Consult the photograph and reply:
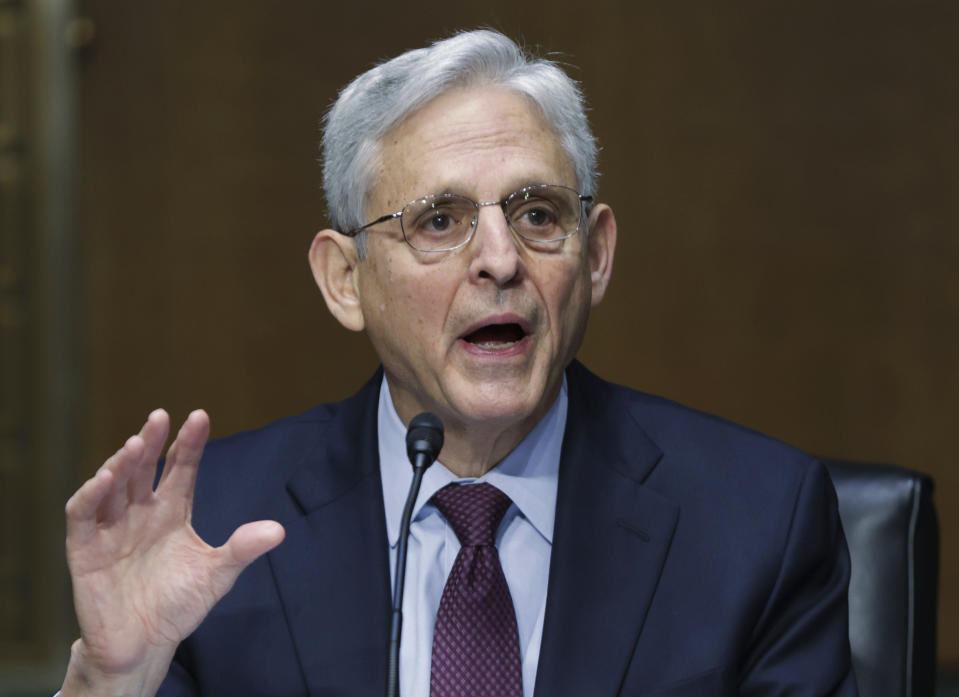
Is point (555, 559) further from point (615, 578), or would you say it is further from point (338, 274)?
point (338, 274)

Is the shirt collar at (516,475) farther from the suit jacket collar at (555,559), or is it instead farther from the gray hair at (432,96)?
the gray hair at (432,96)

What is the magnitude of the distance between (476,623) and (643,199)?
6.29 feet

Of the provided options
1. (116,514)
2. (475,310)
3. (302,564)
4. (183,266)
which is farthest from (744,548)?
(183,266)

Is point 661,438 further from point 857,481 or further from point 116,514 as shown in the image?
point 116,514

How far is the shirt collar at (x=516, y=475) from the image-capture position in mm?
1570

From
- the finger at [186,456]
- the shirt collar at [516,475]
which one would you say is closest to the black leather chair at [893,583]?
the shirt collar at [516,475]

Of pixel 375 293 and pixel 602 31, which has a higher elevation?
pixel 602 31

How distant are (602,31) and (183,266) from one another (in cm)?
126

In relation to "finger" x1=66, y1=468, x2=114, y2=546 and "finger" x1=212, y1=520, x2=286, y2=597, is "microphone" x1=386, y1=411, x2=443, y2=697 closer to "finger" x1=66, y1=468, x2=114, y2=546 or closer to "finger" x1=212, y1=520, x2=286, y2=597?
"finger" x1=212, y1=520, x2=286, y2=597

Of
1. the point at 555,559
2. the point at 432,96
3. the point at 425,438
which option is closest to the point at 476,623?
the point at 555,559

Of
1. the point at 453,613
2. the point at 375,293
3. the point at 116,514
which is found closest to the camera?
the point at 116,514

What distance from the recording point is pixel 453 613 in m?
1.45

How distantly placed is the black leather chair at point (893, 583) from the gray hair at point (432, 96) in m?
0.57

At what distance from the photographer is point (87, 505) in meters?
1.22
